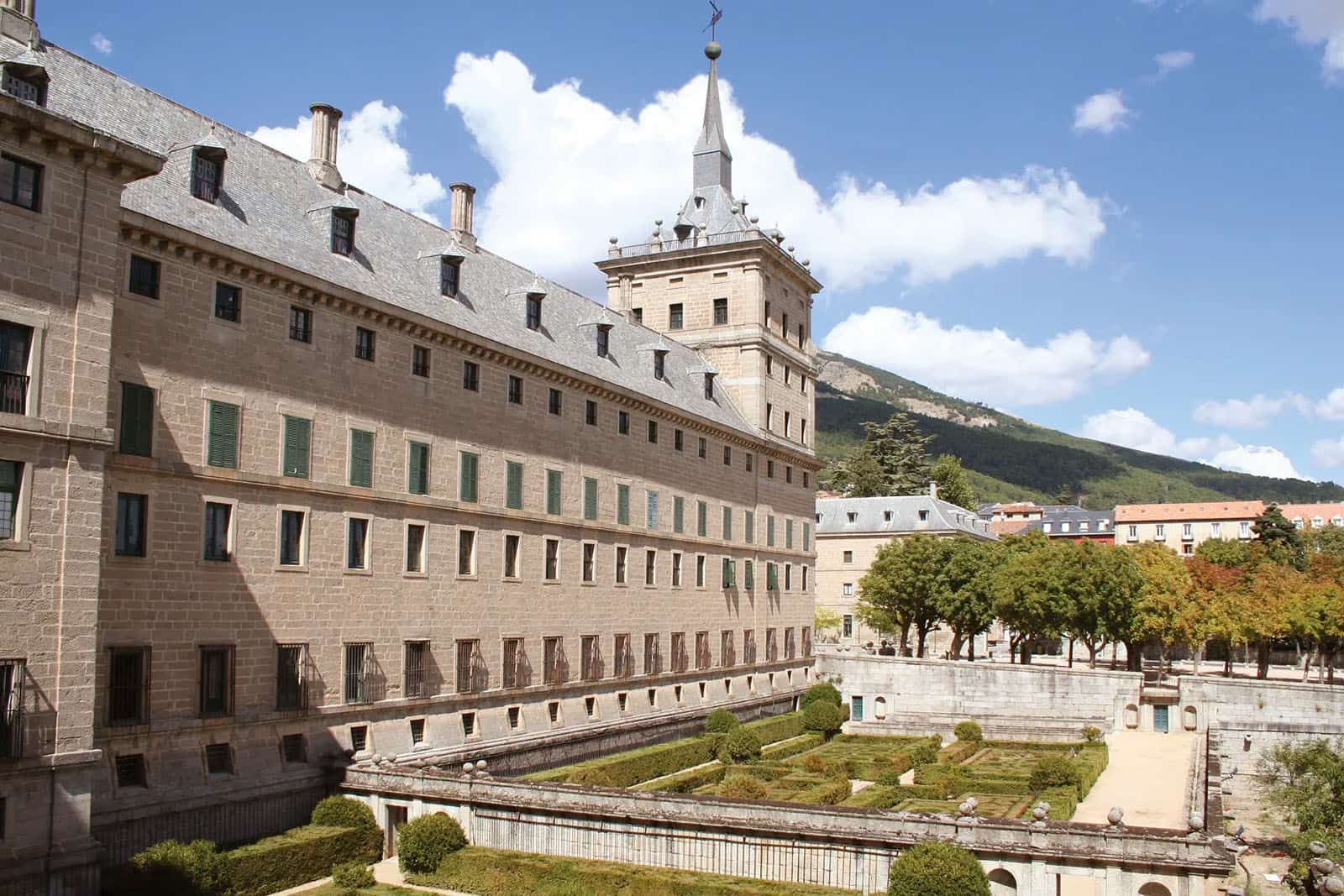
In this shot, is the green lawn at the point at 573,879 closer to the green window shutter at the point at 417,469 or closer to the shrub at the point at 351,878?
the shrub at the point at 351,878

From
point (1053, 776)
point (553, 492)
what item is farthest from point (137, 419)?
point (1053, 776)

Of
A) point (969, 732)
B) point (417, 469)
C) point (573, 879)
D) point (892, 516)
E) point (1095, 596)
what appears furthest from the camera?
point (892, 516)

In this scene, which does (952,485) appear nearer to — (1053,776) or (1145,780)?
(1145,780)

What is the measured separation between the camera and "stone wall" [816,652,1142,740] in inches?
2357

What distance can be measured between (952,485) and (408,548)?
93853 millimetres

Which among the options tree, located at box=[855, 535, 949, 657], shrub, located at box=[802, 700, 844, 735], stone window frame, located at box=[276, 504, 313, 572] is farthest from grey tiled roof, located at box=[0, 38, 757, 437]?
tree, located at box=[855, 535, 949, 657]

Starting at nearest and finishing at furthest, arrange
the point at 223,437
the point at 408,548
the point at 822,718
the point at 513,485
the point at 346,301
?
the point at 223,437, the point at 346,301, the point at 408,548, the point at 513,485, the point at 822,718

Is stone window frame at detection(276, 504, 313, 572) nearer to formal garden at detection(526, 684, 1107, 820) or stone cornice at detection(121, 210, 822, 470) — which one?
stone cornice at detection(121, 210, 822, 470)

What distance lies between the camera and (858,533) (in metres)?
102

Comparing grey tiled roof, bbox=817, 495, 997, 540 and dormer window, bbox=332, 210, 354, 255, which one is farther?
grey tiled roof, bbox=817, 495, 997, 540

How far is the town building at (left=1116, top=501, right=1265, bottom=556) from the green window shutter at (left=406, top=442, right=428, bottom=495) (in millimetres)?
121882

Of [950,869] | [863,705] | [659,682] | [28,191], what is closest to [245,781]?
[28,191]

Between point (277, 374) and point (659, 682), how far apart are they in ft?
77.0

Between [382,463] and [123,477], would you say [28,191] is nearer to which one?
[123,477]
